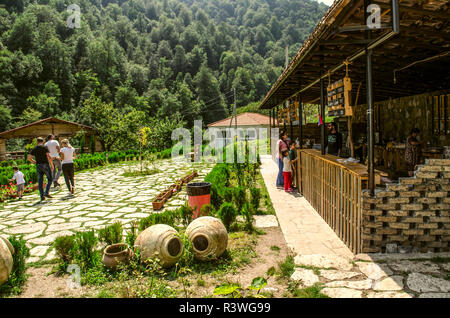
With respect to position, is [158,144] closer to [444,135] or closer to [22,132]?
[22,132]

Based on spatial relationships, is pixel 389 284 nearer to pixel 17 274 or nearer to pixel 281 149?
pixel 17 274

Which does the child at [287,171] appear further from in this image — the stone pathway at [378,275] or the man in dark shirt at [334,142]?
the stone pathway at [378,275]

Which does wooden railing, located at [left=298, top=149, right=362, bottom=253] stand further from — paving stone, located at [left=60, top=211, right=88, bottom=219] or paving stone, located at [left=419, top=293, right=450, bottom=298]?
paving stone, located at [left=60, top=211, right=88, bottom=219]

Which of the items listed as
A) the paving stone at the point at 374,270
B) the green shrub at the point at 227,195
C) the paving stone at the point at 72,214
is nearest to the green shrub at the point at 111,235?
the green shrub at the point at 227,195

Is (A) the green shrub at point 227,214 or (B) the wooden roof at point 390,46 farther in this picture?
(A) the green shrub at point 227,214

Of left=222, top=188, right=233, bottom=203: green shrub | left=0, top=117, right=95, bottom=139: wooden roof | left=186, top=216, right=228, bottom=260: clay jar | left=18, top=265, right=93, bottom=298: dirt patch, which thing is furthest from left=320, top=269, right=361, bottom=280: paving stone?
left=0, top=117, right=95, bottom=139: wooden roof

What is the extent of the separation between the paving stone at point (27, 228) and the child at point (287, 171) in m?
5.39

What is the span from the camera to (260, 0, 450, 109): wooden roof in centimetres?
407

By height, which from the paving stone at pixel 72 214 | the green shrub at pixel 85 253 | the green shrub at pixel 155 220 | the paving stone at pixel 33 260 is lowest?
the paving stone at pixel 33 260

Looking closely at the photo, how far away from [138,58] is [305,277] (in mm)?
94503

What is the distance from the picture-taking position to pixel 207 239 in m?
4.22

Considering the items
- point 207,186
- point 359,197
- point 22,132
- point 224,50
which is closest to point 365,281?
point 359,197

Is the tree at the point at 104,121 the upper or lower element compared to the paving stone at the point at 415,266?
upper

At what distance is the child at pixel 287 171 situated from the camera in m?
8.35
